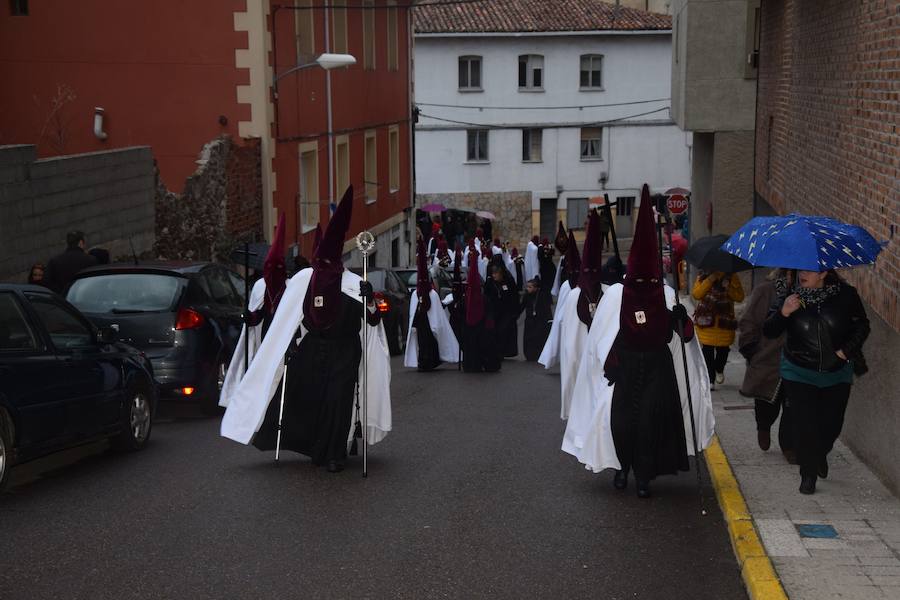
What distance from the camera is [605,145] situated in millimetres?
52250

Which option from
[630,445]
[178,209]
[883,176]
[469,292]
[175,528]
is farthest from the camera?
[178,209]

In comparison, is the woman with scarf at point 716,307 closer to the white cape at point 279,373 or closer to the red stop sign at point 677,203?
the white cape at point 279,373

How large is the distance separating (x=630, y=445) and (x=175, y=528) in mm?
3037

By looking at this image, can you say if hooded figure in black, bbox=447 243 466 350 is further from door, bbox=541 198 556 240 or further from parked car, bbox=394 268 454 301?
door, bbox=541 198 556 240

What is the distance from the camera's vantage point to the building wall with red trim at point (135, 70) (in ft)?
72.7

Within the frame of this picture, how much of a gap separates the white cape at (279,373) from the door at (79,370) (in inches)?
40.9

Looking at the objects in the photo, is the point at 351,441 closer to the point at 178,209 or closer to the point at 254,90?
the point at 178,209

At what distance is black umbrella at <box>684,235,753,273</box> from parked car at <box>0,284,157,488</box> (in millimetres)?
5465

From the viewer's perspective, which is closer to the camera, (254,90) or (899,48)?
(899,48)

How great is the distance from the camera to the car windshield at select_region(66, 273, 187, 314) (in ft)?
41.5

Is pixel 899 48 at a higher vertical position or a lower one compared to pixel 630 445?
higher

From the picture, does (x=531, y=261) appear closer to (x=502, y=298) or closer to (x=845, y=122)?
(x=502, y=298)

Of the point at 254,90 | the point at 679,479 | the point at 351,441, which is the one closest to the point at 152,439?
the point at 351,441

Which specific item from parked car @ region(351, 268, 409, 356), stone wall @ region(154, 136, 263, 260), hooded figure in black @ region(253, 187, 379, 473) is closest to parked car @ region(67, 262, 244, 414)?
hooded figure in black @ region(253, 187, 379, 473)
